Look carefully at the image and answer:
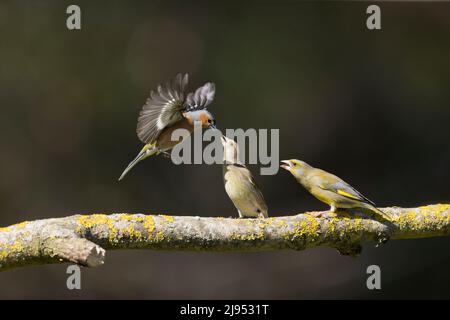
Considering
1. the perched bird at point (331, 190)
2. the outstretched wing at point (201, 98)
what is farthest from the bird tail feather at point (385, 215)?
the outstretched wing at point (201, 98)

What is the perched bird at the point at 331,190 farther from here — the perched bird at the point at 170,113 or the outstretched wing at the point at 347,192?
the perched bird at the point at 170,113

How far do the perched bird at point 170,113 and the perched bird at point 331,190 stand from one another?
25.4 inches

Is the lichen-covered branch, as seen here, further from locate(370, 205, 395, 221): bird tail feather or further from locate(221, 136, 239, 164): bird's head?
locate(221, 136, 239, 164): bird's head

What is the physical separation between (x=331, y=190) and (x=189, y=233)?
70cm

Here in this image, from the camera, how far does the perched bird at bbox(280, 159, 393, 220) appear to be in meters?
3.12

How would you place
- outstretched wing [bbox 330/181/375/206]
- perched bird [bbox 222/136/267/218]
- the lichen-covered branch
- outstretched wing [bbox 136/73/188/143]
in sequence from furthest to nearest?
1. outstretched wing [bbox 136/73/188/143]
2. perched bird [bbox 222/136/267/218]
3. outstretched wing [bbox 330/181/375/206]
4. the lichen-covered branch

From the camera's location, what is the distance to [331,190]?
319 centimetres

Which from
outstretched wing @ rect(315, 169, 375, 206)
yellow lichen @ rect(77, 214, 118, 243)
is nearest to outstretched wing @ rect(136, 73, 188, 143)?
outstretched wing @ rect(315, 169, 375, 206)

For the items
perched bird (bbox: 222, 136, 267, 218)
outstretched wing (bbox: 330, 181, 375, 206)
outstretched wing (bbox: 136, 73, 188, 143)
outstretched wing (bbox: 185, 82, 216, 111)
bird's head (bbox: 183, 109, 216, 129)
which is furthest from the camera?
outstretched wing (bbox: 185, 82, 216, 111)

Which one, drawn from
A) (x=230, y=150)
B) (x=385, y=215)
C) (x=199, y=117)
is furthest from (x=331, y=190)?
(x=199, y=117)

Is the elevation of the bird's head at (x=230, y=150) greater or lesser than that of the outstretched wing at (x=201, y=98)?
lesser

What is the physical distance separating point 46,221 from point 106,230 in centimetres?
22

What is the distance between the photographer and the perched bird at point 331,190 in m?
3.12

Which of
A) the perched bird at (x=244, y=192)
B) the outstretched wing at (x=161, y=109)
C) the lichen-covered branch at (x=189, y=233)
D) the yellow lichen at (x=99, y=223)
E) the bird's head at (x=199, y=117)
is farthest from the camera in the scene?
the bird's head at (x=199, y=117)
